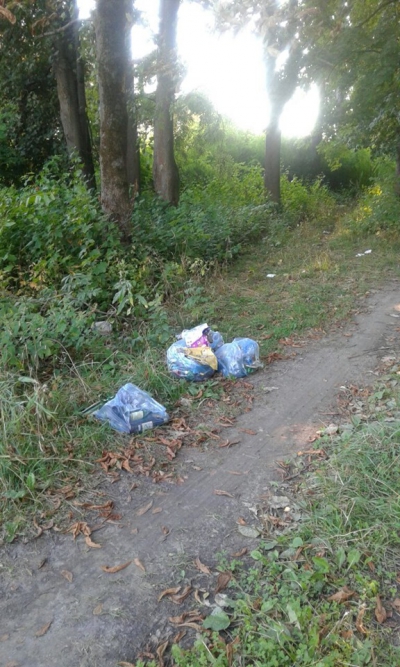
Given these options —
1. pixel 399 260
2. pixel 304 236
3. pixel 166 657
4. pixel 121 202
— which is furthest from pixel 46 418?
pixel 304 236

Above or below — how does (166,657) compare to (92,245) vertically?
below

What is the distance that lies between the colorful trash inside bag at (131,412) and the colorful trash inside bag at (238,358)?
0.99 m

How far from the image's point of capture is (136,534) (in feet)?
10.0

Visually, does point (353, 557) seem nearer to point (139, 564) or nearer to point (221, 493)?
point (221, 493)

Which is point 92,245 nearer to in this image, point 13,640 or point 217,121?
point 217,121

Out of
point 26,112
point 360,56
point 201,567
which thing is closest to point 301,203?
point 360,56

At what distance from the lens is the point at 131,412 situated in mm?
3963

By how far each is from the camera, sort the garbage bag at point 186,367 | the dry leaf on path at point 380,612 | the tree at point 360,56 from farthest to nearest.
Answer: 1. the tree at point 360,56
2. the garbage bag at point 186,367
3. the dry leaf on path at point 380,612

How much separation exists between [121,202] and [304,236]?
565cm

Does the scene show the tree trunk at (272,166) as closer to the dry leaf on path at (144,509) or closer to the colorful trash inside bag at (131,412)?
the colorful trash inside bag at (131,412)

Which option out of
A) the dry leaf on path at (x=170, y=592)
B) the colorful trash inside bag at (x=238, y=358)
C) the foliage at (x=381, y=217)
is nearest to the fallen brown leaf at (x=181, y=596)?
the dry leaf on path at (x=170, y=592)

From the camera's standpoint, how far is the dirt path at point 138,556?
240 centimetres

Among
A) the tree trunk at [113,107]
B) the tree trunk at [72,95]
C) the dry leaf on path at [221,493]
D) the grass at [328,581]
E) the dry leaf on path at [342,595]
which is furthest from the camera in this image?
the tree trunk at [72,95]

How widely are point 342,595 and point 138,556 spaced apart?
110 centimetres
